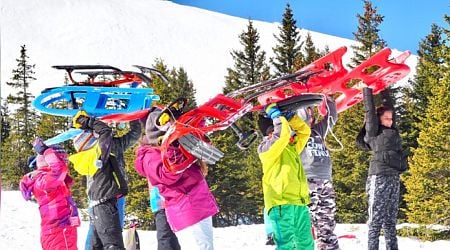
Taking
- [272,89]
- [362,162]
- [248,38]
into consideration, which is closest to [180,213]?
[272,89]

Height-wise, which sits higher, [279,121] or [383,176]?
[279,121]

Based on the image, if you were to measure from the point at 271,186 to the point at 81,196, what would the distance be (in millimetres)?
34634

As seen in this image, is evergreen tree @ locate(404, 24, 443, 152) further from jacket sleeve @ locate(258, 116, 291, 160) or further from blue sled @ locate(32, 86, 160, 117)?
jacket sleeve @ locate(258, 116, 291, 160)

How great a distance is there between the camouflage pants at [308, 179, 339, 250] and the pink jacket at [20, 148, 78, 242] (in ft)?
9.17

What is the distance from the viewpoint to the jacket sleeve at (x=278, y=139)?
5.66 meters

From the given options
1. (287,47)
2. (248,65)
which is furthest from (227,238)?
(287,47)

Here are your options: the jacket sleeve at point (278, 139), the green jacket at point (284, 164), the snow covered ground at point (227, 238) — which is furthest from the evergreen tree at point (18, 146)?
the jacket sleeve at point (278, 139)

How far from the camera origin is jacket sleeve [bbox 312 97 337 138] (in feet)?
22.4

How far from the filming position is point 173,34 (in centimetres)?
15450

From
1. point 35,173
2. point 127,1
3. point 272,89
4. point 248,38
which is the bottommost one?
point 35,173

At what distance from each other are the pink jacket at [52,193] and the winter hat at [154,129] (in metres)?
1.54

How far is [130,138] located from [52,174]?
972mm

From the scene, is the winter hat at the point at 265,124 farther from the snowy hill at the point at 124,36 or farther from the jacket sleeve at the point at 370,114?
the snowy hill at the point at 124,36

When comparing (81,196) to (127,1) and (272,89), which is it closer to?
(272,89)
